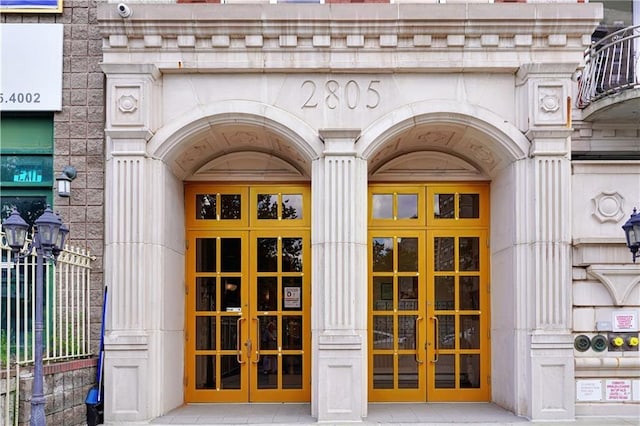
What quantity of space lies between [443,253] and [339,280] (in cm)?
245

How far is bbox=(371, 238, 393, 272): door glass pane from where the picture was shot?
35.0 feet

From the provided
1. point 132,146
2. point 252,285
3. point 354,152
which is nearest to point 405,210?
point 354,152

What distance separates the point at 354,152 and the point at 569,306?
3.87 meters

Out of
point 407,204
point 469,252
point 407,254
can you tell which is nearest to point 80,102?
point 407,204

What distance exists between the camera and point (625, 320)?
930 centimetres

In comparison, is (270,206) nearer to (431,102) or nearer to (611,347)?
(431,102)

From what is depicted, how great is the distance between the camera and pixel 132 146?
30.2ft

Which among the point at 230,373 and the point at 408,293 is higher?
the point at 408,293

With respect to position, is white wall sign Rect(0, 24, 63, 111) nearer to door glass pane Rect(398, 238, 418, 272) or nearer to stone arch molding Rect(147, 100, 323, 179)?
stone arch molding Rect(147, 100, 323, 179)

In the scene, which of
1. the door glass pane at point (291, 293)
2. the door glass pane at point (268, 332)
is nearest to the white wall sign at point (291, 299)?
the door glass pane at point (291, 293)

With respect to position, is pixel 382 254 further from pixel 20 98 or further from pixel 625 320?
pixel 20 98

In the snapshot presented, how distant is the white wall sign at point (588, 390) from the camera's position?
30.1 feet

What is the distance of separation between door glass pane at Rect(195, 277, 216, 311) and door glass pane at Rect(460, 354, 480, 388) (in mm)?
4327

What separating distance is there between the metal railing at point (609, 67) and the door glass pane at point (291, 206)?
4829 millimetres
